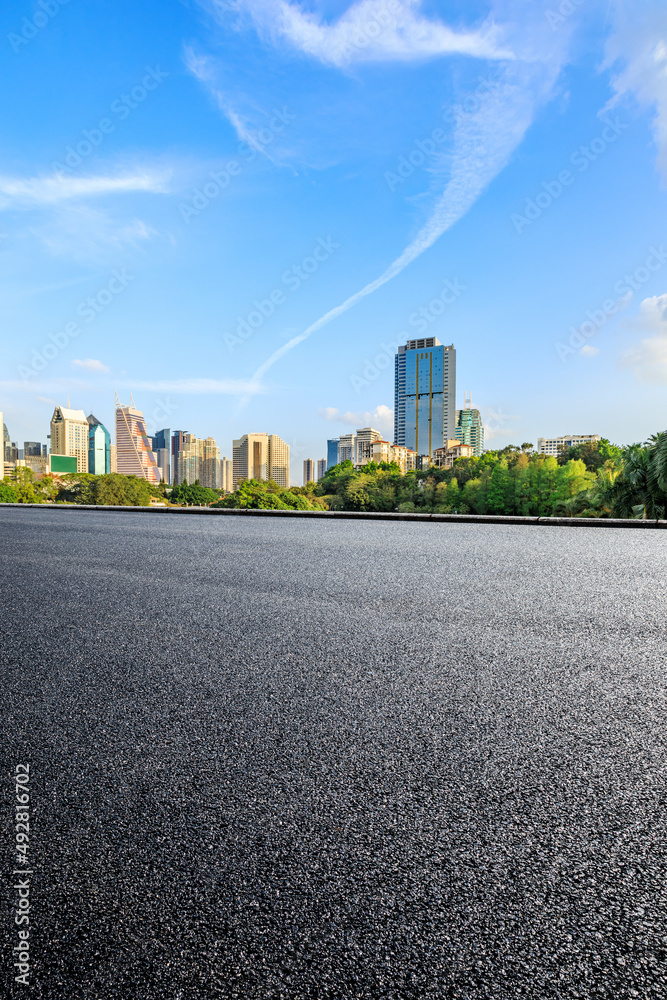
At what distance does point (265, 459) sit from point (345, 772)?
8652cm

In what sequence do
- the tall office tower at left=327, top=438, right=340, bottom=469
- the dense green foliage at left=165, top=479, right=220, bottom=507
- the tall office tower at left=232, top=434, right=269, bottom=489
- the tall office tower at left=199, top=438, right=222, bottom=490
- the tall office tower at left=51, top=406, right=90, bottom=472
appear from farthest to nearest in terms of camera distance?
1. the tall office tower at left=327, top=438, right=340, bottom=469
2. the tall office tower at left=199, top=438, right=222, bottom=490
3. the tall office tower at left=232, top=434, right=269, bottom=489
4. the tall office tower at left=51, top=406, right=90, bottom=472
5. the dense green foliage at left=165, top=479, right=220, bottom=507

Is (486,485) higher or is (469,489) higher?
(486,485)

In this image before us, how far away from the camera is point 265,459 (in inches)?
3410

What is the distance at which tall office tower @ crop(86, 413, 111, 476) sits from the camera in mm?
66438

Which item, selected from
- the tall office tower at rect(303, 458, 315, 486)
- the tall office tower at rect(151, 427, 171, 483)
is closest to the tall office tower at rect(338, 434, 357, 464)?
the tall office tower at rect(303, 458, 315, 486)

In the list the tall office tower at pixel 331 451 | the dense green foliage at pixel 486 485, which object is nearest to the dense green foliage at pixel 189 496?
the dense green foliage at pixel 486 485

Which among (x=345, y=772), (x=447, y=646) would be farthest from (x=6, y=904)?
(x=447, y=646)

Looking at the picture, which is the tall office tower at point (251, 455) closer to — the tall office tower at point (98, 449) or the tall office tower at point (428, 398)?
the tall office tower at point (98, 449)

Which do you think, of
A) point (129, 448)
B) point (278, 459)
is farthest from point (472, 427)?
point (129, 448)

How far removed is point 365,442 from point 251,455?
25374 millimetres

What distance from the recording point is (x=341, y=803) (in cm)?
106

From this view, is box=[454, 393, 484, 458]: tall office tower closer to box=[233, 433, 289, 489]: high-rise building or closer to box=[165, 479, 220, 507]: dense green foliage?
box=[233, 433, 289, 489]: high-rise building

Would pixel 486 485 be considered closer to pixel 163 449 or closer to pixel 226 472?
pixel 226 472

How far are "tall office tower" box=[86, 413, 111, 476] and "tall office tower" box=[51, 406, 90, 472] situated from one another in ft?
7.81
